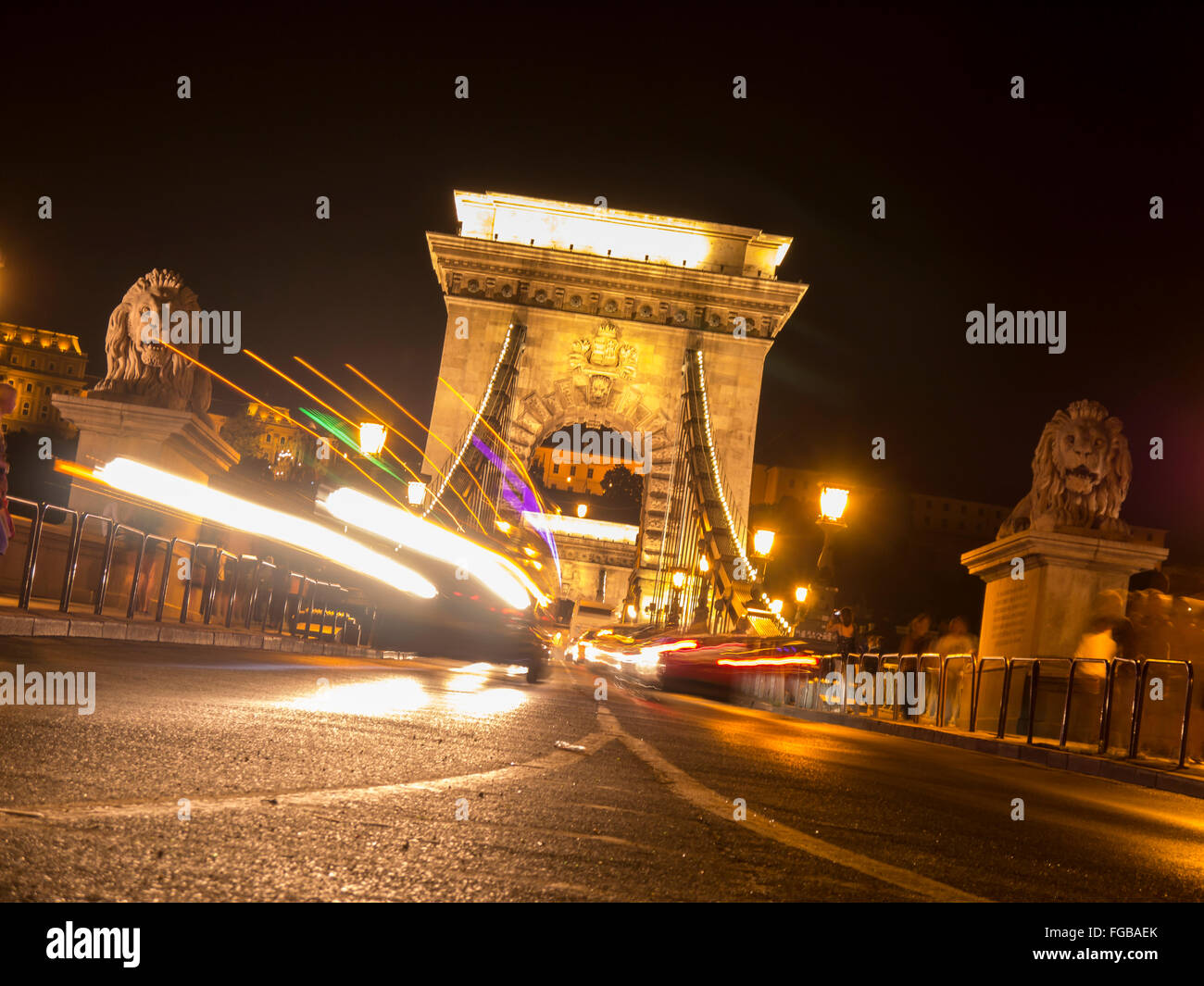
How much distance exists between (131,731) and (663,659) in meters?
15.4

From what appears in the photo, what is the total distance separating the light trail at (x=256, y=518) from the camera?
13.3m

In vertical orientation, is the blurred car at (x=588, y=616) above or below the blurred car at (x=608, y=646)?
below

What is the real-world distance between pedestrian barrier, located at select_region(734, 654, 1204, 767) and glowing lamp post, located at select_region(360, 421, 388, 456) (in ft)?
38.4

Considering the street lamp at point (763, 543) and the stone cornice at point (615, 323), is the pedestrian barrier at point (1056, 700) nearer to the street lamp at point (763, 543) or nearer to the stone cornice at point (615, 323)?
the street lamp at point (763, 543)

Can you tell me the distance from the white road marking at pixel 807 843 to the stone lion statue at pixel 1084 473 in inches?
404

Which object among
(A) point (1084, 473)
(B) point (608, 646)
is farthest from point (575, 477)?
(A) point (1084, 473)

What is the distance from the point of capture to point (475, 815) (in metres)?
3.19

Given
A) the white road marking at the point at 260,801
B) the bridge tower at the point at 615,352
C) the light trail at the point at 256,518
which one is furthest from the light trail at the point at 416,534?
the bridge tower at the point at 615,352

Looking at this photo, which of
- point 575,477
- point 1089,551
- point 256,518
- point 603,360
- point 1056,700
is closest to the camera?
point 1056,700

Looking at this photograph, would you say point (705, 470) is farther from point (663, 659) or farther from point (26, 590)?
point (26, 590)

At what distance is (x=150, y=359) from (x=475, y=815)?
12.4 meters

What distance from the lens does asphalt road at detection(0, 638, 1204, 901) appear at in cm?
224

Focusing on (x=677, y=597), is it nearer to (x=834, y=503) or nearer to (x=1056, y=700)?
(x=834, y=503)
